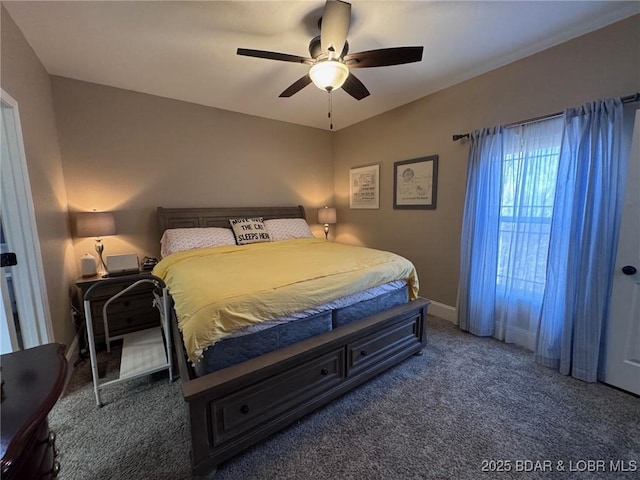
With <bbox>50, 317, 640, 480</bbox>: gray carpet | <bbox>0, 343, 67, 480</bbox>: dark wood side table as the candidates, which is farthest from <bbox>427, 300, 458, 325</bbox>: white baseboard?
<bbox>0, 343, 67, 480</bbox>: dark wood side table

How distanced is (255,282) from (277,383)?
608 mm

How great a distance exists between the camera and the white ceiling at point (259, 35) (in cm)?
179

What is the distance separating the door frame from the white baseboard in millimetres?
3637

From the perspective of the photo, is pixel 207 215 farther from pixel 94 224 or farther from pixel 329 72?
pixel 329 72

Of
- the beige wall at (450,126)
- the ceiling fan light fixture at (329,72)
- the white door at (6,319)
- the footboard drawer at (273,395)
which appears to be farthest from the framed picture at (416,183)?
the white door at (6,319)

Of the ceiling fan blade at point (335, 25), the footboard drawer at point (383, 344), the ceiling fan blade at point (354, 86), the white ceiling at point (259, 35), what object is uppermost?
the white ceiling at point (259, 35)

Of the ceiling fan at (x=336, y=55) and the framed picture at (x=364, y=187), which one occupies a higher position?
the ceiling fan at (x=336, y=55)

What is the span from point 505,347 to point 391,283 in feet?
4.44

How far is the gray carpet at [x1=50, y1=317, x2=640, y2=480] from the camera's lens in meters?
1.39

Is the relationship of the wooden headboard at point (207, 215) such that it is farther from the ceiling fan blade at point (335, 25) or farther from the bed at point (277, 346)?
the ceiling fan blade at point (335, 25)

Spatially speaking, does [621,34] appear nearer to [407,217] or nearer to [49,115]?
[407,217]

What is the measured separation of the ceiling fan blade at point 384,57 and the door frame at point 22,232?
220 cm

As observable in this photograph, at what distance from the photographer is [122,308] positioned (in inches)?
99.7

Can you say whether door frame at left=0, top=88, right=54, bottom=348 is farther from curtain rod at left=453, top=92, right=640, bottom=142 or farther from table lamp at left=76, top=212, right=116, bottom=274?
curtain rod at left=453, top=92, right=640, bottom=142
